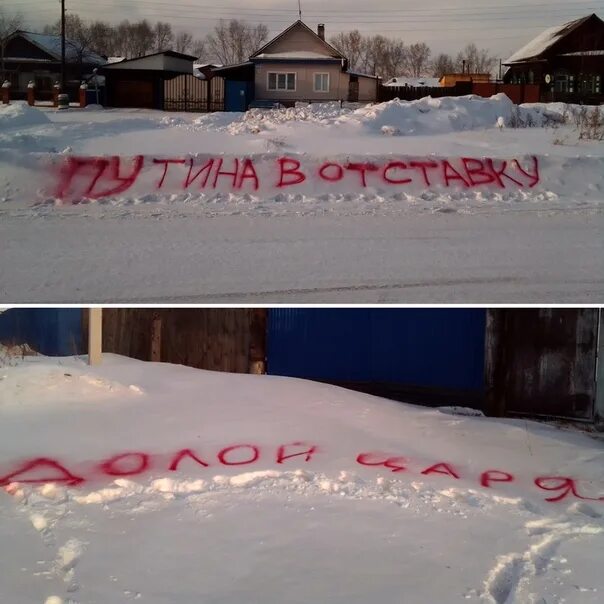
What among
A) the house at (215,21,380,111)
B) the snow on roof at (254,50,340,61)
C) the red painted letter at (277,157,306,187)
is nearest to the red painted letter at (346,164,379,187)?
the red painted letter at (277,157,306,187)

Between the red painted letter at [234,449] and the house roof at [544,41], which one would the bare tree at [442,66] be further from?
the red painted letter at [234,449]

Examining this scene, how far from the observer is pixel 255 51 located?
779 centimetres

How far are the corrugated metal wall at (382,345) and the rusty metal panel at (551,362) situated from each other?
0.51 m

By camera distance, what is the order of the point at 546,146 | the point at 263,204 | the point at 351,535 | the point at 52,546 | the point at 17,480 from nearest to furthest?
the point at 52,546 < the point at 351,535 < the point at 17,480 < the point at 263,204 < the point at 546,146

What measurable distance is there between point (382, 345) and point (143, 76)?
17.9 feet

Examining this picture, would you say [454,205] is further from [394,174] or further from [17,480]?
[17,480]

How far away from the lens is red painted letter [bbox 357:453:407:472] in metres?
6.25

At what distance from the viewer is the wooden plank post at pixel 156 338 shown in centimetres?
1102

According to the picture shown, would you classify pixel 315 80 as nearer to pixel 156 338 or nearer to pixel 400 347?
pixel 400 347

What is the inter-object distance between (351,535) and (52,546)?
1776 millimetres

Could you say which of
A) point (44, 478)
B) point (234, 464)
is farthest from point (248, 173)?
point (44, 478)

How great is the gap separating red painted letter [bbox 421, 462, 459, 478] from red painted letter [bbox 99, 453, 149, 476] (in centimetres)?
234

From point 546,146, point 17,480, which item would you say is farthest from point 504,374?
point 17,480

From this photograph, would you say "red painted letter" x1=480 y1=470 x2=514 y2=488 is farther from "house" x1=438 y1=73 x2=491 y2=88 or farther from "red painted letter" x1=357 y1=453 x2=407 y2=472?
"house" x1=438 y1=73 x2=491 y2=88
